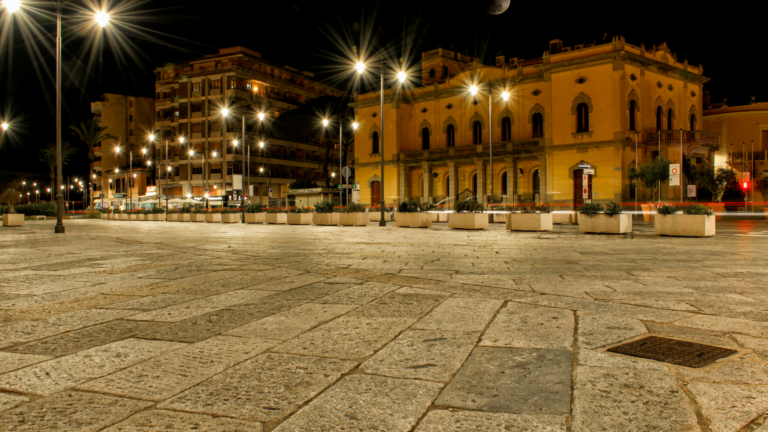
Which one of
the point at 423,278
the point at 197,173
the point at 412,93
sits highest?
the point at 412,93

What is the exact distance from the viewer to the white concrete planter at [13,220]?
84.0 ft

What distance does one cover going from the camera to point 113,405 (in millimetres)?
2383

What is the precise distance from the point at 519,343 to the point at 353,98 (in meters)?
55.2

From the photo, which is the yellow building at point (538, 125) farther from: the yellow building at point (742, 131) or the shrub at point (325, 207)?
the yellow building at point (742, 131)

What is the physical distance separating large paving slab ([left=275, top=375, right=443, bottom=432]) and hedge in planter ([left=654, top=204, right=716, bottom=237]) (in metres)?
14.9

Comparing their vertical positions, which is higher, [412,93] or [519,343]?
[412,93]

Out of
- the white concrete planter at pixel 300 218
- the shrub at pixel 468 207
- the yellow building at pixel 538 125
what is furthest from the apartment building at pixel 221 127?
the shrub at pixel 468 207

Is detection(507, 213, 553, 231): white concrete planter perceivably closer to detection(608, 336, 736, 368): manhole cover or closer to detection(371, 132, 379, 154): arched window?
detection(608, 336, 736, 368): manhole cover

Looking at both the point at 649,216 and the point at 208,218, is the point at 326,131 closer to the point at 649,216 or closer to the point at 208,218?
the point at 208,218

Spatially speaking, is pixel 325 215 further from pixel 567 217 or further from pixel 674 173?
pixel 674 173

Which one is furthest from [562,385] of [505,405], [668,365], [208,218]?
[208,218]

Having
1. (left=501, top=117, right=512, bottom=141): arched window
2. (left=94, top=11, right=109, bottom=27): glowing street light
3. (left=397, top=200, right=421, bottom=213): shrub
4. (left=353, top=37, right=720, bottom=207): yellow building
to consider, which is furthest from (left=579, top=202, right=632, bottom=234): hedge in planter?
(left=501, top=117, right=512, bottom=141): arched window

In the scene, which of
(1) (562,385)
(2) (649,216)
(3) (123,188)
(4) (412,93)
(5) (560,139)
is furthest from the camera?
(3) (123,188)

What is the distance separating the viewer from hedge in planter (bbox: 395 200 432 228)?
74.2ft
